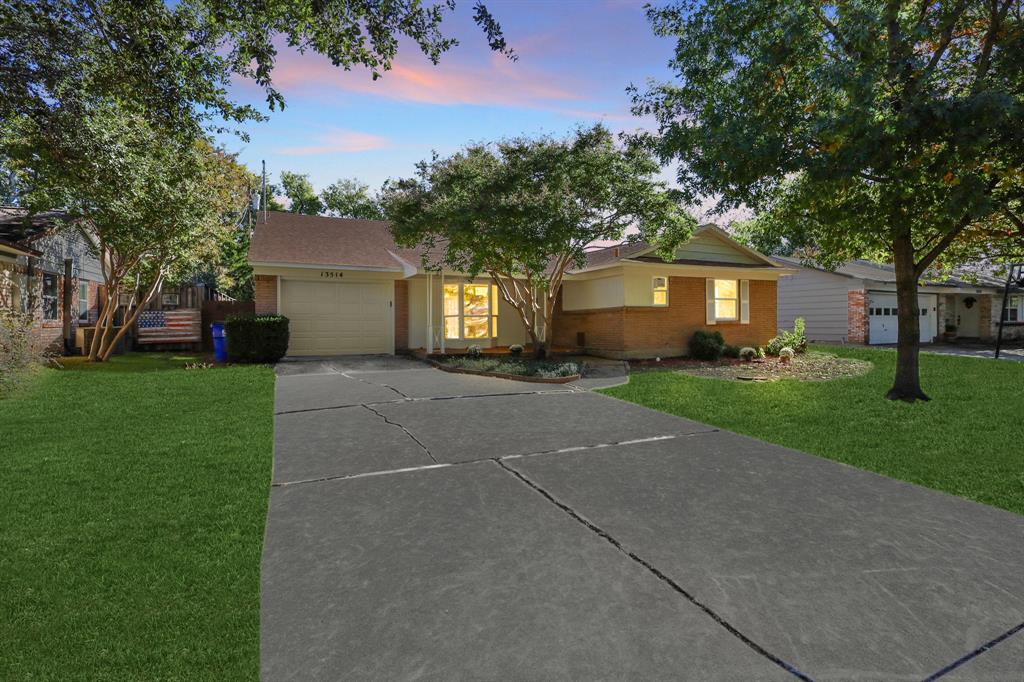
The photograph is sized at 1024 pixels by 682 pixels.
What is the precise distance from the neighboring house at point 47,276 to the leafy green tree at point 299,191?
20.1 meters

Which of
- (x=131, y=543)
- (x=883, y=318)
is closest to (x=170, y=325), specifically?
(x=131, y=543)

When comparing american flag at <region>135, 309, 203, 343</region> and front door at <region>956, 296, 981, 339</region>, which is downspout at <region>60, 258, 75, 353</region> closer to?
american flag at <region>135, 309, 203, 343</region>

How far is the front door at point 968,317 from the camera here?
1039 inches

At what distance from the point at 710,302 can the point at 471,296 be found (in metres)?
7.64

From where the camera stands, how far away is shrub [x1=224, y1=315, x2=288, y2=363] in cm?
1323

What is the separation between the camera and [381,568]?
9.95 ft

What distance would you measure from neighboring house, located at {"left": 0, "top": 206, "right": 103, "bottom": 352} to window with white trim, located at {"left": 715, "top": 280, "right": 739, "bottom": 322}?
60.0 feet

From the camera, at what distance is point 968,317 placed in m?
26.8

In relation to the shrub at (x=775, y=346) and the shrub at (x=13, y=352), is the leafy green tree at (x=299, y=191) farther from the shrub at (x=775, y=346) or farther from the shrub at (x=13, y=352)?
the shrub at (x=775, y=346)

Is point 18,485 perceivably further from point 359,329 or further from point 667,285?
point 667,285

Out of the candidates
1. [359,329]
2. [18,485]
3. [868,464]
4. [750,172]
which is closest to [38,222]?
[359,329]

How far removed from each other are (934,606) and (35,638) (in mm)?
4253

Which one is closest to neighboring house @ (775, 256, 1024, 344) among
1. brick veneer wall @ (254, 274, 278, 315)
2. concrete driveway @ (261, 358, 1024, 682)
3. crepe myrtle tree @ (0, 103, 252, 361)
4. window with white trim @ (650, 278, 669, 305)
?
window with white trim @ (650, 278, 669, 305)

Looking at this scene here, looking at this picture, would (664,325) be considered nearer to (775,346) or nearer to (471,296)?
(775,346)
